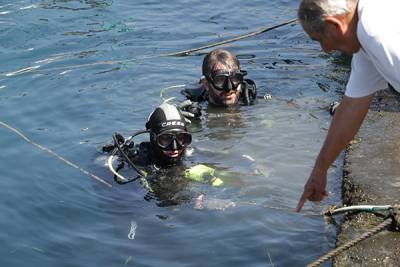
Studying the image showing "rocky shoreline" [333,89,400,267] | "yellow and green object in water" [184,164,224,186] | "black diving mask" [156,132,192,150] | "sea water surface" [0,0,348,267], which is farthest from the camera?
"yellow and green object in water" [184,164,224,186]

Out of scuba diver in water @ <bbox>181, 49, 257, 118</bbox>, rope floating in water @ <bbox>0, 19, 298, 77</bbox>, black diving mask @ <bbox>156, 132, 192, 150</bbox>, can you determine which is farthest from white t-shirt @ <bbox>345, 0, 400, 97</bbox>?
rope floating in water @ <bbox>0, 19, 298, 77</bbox>

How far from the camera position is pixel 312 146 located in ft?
22.8

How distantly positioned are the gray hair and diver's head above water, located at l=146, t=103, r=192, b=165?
2.96 meters

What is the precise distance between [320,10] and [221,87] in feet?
15.6

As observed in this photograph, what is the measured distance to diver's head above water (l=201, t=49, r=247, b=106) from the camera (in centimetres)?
782

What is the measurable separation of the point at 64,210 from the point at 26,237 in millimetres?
532

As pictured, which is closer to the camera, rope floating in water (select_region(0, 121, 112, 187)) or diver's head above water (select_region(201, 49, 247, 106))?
rope floating in water (select_region(0, 121, 112, 187))

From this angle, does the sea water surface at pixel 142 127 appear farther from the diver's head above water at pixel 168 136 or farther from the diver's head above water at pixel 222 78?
the diver's head above water at pixel 168 136

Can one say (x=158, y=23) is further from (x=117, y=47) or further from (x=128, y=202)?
(x=128, y=202)

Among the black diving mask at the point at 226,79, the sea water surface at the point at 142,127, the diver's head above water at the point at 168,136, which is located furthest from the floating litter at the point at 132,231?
the black diving mask at the point at 226,79

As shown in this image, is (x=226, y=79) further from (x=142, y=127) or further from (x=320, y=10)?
(x=320, y=10)

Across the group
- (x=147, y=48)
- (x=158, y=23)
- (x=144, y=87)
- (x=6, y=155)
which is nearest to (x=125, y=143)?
(x=6, y=155)

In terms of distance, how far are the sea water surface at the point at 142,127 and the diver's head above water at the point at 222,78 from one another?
0.22 meters

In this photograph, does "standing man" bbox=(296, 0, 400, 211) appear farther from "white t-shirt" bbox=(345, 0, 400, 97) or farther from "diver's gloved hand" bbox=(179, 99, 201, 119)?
"diver's gloved hand" bbox=(179, 99, 201, 119)
